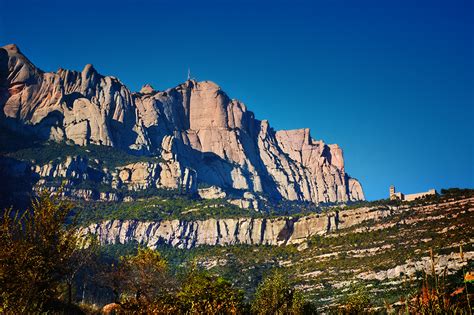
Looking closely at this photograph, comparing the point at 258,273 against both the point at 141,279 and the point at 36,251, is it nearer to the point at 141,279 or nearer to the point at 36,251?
the point at 141,279

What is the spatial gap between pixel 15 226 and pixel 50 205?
6.46 ft

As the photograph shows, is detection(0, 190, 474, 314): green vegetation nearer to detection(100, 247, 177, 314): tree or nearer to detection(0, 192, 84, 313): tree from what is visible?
detection(0, 192, 84, 313): tree

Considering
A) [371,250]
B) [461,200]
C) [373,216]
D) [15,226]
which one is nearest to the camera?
[15,226]

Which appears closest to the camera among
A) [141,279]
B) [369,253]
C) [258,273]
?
[141,279]

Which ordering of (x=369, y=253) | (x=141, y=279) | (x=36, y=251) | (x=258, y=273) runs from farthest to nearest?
(x=258, y=273) → (x=369, y=253) → (x=141, y=279) → (x=36, y=251)

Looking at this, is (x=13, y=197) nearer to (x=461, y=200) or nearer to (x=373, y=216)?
(x=373, y=216)

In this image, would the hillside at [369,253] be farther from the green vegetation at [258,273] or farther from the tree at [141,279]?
the tree at [141,279]

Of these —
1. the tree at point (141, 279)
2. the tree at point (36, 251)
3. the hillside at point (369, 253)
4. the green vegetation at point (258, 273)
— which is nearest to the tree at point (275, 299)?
the green vegetation at point (258, 273)

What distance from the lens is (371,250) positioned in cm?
14712

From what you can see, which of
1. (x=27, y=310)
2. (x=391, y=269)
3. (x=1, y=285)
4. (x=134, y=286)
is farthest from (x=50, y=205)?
(x=391, y=269)

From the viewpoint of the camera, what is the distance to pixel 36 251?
24.1 m

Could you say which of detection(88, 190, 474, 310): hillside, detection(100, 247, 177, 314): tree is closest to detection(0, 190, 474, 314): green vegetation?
detection(100, 247, 177, 314): tree

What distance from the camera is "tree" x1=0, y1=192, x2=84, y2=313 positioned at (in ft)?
70.3

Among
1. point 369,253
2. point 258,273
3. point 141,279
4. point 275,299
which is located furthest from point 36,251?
point 258,273
